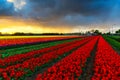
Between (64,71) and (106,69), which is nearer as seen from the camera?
(64,71)

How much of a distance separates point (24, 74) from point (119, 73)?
467 cm

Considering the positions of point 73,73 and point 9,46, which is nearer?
point 73,73

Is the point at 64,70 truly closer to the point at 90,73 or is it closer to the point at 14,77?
the point at 90,73

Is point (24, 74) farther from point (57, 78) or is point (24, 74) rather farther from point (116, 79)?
point (116, 79)

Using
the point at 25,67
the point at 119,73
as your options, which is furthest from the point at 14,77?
the point at 119,73

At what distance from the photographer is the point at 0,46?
32.0m

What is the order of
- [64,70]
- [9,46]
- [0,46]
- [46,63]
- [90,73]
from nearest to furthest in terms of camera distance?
[64,70], [90,73], [46,63], [0,46], [9,46]

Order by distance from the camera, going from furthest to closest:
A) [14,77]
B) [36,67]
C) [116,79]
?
[36,67]
[14,77]
[116,79]

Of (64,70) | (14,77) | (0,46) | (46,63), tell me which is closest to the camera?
(14,77)

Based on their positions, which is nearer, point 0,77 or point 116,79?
point 116,79

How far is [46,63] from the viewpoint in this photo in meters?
16.3

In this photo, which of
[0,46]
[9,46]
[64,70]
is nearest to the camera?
[64,70]

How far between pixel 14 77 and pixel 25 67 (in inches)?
92.3

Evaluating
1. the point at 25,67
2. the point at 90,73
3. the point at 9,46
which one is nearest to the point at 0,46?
the point at 9,46
